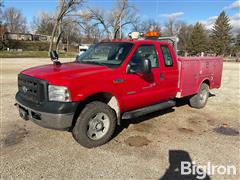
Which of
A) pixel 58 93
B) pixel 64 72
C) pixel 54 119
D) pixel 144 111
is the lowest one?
pixel 144 111

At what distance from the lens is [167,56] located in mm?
5508

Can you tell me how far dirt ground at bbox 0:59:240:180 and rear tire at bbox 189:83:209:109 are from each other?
0.88 meters

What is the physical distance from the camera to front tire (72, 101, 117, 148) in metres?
4.01

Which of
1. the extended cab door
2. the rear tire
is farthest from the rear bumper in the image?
the rear tire

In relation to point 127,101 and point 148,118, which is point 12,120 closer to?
point 127,101

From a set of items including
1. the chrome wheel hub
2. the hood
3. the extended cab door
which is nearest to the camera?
the hood

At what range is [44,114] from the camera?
375 cm

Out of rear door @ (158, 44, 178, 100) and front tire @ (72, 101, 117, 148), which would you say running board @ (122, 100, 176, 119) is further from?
front tire @ (72, 101, 117, 148)

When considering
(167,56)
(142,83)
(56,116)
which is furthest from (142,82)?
(56,116)

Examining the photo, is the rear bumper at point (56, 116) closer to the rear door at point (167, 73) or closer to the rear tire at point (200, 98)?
the rear door at point (167, 73)

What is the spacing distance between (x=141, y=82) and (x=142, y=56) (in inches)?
22.5

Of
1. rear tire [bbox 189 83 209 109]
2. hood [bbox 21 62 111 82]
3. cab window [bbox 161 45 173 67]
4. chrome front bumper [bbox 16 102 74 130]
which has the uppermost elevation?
cab window [bbox 161 45 173 67]

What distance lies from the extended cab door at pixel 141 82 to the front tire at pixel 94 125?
50 cm

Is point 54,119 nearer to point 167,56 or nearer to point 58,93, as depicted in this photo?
point 58,93
